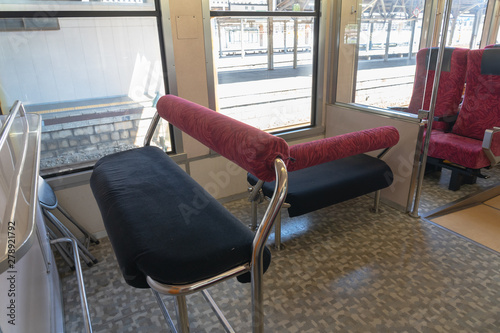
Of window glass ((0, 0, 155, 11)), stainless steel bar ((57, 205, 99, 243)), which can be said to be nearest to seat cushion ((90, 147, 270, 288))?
stainless steel bar ((57, 205, 99, 243))

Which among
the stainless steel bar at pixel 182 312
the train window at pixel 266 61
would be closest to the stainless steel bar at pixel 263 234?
the stainless steel bar at pixel 182 312

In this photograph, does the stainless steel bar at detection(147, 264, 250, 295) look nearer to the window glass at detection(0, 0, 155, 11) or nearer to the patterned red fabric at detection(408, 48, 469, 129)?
the window glass at detection(0, 0, 155, 11)

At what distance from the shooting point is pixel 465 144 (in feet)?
9.87

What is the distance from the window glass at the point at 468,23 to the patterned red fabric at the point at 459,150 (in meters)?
0.85

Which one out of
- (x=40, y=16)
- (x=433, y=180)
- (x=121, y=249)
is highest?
(x=40, y=16)

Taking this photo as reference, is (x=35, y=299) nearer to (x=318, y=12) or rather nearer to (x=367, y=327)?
(x=367, y=327)

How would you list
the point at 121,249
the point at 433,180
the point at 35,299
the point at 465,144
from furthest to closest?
the point at 433,180
the point at 465,144
the point at 35,299
the point at 121,249

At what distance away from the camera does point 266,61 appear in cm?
314

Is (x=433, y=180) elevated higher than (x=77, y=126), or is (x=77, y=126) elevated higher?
(x=77, y=126)

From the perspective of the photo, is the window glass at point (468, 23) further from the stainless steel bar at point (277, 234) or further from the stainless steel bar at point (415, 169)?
the stainless steel bar at point (277, 234)

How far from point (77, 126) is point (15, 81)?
1.52 ft

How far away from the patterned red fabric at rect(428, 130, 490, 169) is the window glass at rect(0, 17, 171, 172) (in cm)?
250

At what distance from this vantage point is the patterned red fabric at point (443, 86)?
271 centimetres

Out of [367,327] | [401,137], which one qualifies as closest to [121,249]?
[367,327]
